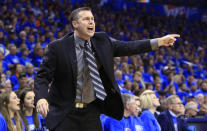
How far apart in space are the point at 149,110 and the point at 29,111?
1932mm

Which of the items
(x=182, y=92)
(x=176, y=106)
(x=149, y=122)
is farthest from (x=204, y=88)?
(x=149, y=122)

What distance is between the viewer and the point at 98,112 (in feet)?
9.20

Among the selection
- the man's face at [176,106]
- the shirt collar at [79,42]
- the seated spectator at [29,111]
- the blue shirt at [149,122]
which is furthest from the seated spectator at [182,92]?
the shirt collar at [79,42]

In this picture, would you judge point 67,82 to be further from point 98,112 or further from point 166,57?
point 166,57

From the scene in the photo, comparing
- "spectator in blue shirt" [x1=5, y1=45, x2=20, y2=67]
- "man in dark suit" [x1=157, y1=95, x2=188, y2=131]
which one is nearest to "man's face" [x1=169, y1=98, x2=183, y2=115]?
"man in dark suit" [x1=157, y1=95, x2=188, y2=131]

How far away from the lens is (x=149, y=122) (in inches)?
220

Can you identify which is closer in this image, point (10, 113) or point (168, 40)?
point (168, 40)

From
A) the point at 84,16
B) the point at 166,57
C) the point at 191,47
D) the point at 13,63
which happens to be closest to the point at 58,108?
the point at 84,16

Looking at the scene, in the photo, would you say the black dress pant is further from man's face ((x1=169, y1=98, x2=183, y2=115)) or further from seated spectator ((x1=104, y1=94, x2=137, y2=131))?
man's face ((x1=169, y1=98, x2=183, y2=115))

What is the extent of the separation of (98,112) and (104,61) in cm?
40

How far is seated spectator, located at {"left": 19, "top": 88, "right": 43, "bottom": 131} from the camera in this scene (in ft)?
16.5

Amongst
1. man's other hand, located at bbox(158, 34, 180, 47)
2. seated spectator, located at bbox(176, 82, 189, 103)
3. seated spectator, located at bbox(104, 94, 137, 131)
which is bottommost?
seated spectator, located at bbox(176, 82, 189, 103)

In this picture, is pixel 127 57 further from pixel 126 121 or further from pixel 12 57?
pixel 126 121

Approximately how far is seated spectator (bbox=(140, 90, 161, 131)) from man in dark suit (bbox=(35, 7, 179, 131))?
2894 mm
